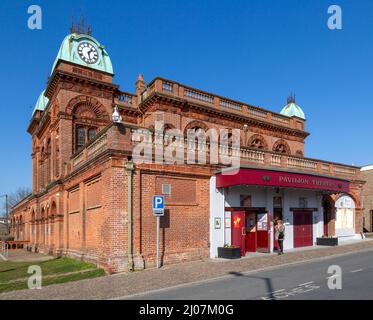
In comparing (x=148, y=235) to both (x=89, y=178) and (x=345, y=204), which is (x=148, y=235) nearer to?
(x=89, y=178)

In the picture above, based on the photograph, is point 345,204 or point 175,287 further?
point 345,204

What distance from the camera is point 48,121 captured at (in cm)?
2488

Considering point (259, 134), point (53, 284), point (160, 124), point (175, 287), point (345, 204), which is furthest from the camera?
point (259, 134)

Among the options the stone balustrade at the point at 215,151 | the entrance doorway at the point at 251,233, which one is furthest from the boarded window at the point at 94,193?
the entrance doorway at the point at 251,233

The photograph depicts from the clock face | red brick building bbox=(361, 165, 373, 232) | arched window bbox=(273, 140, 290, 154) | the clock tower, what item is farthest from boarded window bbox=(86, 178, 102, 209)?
red brick building bbox=(361, 165, 373, 232)

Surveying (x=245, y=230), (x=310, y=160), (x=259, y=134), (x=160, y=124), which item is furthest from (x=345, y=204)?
(x=160, y=124)

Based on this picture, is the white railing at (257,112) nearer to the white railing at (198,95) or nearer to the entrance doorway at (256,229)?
the white railing at (198,95)

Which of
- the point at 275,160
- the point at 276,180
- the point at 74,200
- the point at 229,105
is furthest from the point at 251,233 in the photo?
the point at 229,105

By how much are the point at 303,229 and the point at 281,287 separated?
11.9 meters

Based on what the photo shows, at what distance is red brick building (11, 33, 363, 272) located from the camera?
13.0 meters

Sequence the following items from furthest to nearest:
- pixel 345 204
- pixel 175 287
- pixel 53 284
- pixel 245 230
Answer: pixel 345 204, pixel 245 230, pixel 53 284, pixel 175 287

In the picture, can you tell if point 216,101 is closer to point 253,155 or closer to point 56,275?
point 253,155

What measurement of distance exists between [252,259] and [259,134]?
523 inches

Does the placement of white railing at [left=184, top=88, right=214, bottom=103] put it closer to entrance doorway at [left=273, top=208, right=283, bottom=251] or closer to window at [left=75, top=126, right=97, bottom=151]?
window at [left=75, top=126, right=97, bottom=151]
